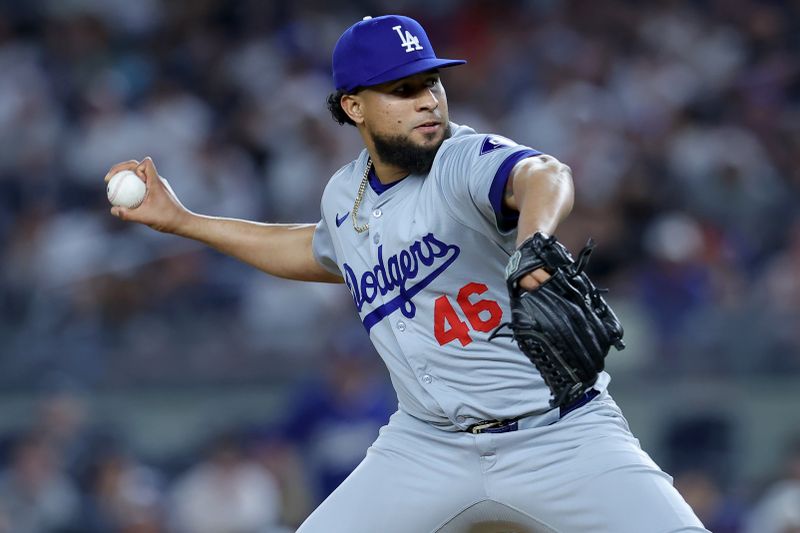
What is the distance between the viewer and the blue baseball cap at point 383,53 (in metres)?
3.44

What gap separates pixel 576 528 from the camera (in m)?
3.24

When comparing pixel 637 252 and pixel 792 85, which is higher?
pixel 792 85

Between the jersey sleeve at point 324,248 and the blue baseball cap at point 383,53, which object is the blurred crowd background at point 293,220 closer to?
the jersey sleeve at point 324,248

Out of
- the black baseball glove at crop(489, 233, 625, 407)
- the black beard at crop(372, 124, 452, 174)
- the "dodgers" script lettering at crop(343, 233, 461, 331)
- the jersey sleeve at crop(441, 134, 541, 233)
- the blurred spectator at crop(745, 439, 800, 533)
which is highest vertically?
the black beard at crop(372, 124, 452, 174)

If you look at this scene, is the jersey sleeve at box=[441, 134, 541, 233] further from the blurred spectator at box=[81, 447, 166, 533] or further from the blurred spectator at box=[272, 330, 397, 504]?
the blurred spectator at box=[81, 447, 166, 533]

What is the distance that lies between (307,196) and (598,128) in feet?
6.63

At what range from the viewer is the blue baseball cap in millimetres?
3439

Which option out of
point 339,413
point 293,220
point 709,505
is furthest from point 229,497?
point 709,505

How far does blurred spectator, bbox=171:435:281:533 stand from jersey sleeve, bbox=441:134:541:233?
405cm

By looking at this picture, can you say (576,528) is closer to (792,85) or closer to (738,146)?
(738,146)

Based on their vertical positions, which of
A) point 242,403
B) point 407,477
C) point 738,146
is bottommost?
point 407,477

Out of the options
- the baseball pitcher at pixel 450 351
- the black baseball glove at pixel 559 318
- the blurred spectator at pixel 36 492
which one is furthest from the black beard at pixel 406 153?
the blurred spectator at pixel 36 492

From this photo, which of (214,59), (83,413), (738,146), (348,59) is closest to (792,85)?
(738,146)

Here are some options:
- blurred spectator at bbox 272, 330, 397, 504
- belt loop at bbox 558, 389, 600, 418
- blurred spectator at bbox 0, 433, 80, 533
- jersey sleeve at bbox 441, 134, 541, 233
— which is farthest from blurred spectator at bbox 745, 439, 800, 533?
jersey sleeve at bbox 441, 134, 541, 233
